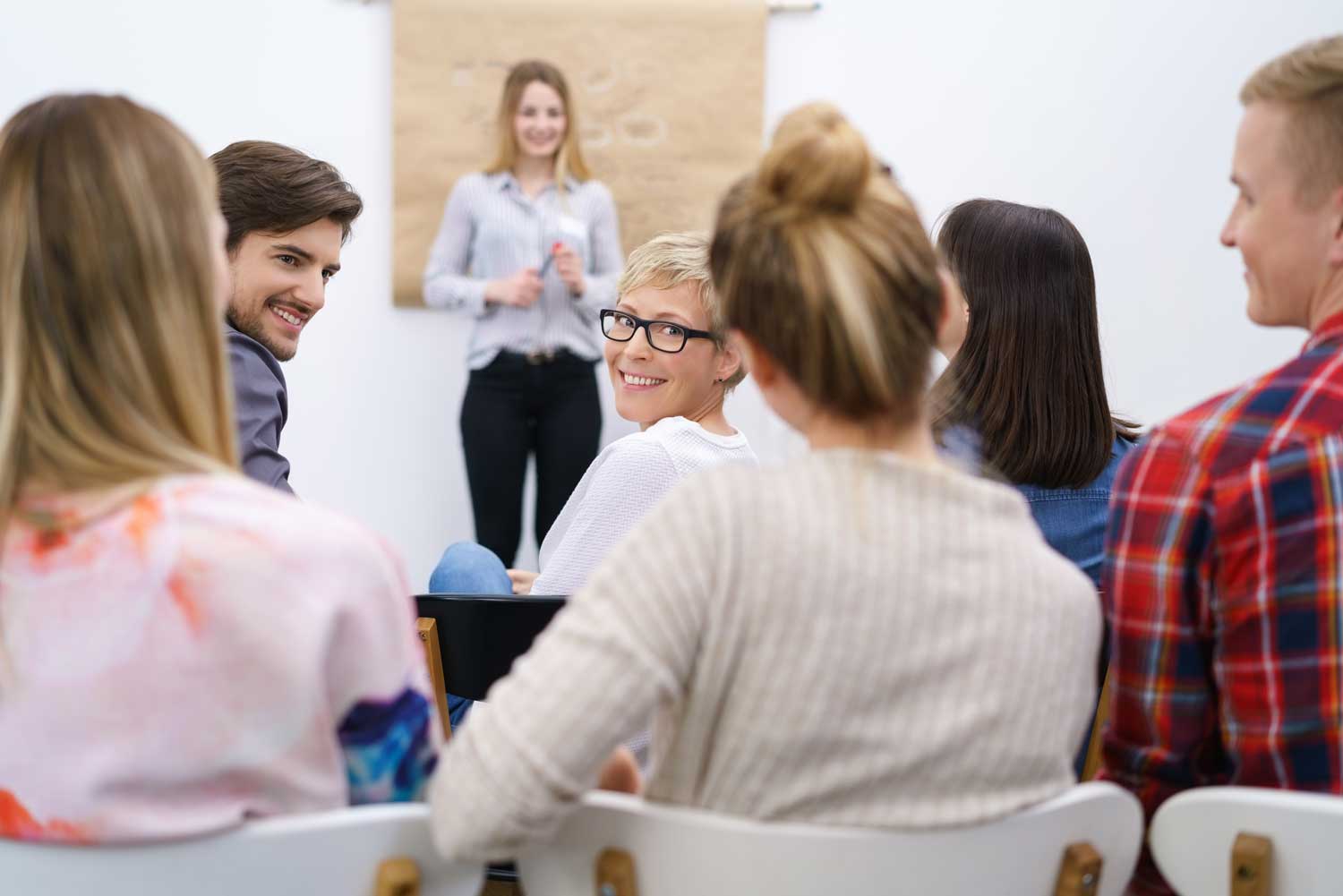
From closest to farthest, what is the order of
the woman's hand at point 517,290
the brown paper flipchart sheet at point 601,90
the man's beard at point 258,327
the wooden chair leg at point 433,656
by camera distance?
the wooden chair leg at point 433,656
the man's beard at point 258,327
the woman's hand at point 517,290
the brown paper flipchart sheet at point 601,90

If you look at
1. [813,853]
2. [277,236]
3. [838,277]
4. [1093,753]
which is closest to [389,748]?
[813,853]

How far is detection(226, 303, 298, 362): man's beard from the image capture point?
2.02 m

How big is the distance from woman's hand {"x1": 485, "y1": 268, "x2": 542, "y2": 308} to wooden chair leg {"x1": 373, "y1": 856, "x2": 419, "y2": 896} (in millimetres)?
3084

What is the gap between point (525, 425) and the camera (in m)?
4.04

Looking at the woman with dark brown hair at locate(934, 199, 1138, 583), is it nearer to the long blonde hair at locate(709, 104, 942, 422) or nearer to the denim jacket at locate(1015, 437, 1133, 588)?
the denim jacket at locate(1015, 437, 1133, 588)

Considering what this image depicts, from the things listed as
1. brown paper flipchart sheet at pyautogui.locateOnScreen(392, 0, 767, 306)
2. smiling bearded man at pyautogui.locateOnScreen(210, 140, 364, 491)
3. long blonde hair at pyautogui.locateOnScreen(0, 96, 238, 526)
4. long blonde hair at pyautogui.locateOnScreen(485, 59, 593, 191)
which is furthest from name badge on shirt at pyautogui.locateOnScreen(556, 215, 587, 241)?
long blonde hair at pyautogui.locateOnScreen(0, 96, 238, 526)

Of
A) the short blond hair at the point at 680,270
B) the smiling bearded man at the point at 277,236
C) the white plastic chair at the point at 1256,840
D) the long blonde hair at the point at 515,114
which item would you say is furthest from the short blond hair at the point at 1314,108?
the long blonde hair at the point at 515,114

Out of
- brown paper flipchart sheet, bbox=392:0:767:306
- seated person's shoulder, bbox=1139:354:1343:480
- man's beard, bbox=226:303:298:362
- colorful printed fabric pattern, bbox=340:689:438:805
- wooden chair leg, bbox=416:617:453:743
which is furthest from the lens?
brown paper flipchart sheet, bbox=392:0:767:306

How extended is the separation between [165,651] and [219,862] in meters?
0.15

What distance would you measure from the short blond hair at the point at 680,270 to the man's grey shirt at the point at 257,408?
632 millimetres

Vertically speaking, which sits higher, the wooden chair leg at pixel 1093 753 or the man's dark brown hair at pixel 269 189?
the man's dark brown hair at pixel 269 189

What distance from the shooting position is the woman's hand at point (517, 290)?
3885 mm

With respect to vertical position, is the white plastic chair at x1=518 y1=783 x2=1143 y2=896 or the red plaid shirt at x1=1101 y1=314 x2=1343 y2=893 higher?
the red plaid shirt at x1=1101 y1=314 x2=1343 y2=893

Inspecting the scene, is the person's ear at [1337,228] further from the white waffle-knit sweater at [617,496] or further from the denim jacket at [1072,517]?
the white waffle-knit sweater at [617,496]
